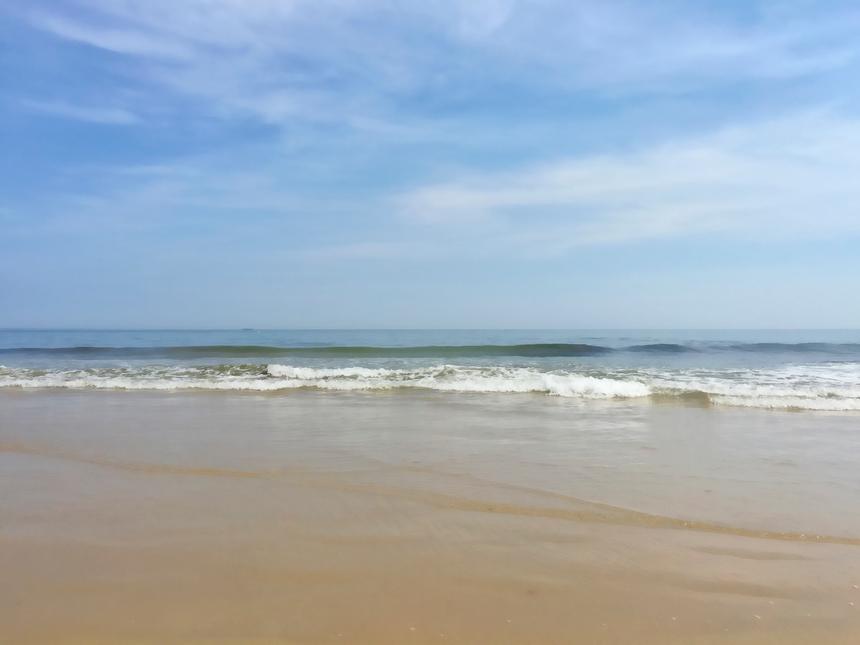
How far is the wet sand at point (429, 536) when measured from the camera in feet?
8.60

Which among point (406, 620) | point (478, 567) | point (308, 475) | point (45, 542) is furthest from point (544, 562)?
point (45, 542)

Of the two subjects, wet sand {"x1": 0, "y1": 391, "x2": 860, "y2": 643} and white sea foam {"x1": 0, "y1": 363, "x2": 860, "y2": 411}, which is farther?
white sea foam {"x1": 0, "y1": 363, "x2": 860, "y2": 411}

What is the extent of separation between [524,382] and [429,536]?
9.14 m

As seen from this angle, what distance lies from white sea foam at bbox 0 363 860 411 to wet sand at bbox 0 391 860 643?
3785mm

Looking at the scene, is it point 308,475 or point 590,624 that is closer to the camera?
point 590,624

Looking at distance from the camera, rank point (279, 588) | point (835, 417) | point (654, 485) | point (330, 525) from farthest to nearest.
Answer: point (835, 417) → point (654, 485) → point (330, 525) → point (279, 588)

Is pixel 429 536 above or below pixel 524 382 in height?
below

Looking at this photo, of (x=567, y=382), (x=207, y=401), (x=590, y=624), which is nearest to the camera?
(x=590, y=624)

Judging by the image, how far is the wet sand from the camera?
8.60 feet

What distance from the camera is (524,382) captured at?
12.6m

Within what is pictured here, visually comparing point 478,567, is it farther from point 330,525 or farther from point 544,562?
point 330,525

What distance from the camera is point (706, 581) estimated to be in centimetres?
305

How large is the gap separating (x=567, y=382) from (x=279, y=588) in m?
9.97

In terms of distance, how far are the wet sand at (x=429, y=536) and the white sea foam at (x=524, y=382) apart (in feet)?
12.4
